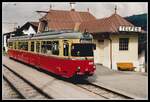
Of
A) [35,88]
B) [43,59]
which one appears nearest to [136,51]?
[43,59]

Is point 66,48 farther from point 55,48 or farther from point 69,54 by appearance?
point 55,48

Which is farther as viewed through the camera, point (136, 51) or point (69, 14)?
point (69, 14)

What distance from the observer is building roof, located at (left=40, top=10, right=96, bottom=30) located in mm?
38316

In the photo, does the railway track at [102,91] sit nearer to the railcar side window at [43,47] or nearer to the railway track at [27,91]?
the railway track at [27,91]

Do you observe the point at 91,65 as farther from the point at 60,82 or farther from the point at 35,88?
the point at 35,88

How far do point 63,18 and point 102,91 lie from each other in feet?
82.0

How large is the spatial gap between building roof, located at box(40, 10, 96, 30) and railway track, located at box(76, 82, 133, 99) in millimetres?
20708

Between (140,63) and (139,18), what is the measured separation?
17.9ft

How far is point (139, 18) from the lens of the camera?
105ft

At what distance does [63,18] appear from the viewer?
40031mm

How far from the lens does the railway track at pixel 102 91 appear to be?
14.4 m

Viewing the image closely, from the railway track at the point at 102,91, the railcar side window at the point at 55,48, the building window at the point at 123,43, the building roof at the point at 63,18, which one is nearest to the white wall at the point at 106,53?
the building window at the point at 123,43

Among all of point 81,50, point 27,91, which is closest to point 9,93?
point 27,91

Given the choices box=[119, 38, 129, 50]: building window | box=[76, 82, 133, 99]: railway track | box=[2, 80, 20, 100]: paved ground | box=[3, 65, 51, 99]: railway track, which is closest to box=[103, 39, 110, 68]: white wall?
box=[119, 38, 129, 50]: building window
